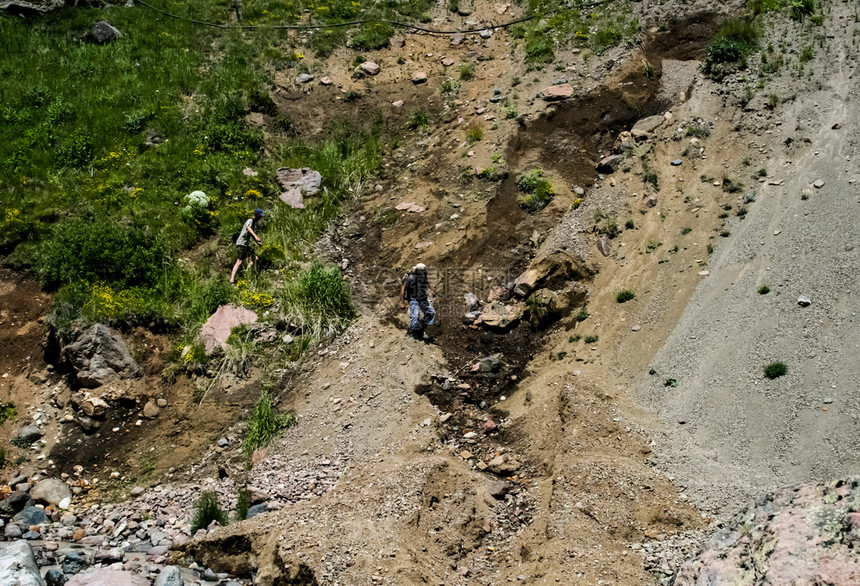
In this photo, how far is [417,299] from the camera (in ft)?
40.3

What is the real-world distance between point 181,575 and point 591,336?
689 centimetres

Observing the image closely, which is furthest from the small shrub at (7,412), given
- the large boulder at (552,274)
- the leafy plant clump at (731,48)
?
the leafy plant clump at (731,48)

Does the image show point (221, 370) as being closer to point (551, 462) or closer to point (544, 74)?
point (551, 462)

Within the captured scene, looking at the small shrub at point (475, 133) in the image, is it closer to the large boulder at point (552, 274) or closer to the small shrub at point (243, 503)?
the large boulder at point (552, 274)

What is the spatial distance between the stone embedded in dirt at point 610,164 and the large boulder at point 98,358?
9.77 metres

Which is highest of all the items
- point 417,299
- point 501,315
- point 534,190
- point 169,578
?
point 534,190

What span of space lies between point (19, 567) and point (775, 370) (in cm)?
921

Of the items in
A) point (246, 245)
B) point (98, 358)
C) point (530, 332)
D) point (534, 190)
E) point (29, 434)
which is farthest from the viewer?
point (534, 190)

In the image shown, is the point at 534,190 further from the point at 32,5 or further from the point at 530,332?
the point at 32,5

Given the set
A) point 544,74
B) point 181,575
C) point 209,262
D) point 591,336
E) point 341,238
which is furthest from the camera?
point 544,74

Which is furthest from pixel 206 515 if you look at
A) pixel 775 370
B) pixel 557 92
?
pixel 557 92

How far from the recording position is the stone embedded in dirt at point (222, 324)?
41.3 feet

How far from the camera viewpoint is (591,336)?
11.7 meters

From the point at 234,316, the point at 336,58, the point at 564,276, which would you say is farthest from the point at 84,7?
the point at 564,276
